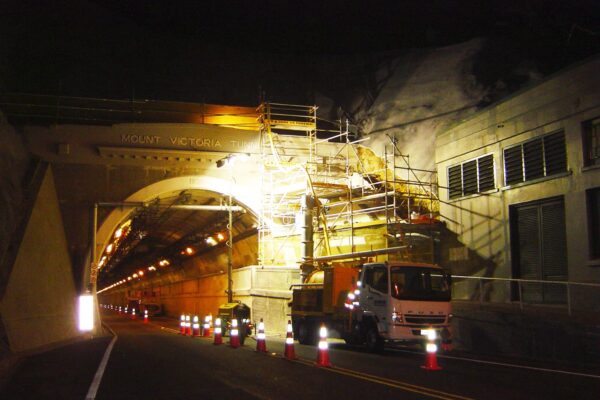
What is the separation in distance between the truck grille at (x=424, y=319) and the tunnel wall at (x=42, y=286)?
455 inches

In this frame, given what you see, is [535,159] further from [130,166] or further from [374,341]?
[130,166]

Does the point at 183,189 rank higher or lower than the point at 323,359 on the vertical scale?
higher

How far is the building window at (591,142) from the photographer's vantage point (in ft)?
64.5

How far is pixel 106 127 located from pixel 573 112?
2109 centimetres

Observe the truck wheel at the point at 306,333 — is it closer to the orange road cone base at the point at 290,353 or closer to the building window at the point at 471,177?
the orange road cone base at the point at 290,353

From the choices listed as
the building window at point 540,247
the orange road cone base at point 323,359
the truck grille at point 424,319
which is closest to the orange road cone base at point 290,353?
the orange road cone base at point 323,359

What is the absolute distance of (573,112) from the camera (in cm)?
2038

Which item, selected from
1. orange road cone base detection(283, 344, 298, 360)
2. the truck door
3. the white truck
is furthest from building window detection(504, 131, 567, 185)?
orange road cone base detection(283, 344, 298, 360)

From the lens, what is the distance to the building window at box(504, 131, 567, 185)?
69.2ft

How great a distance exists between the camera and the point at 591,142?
19.9 meters

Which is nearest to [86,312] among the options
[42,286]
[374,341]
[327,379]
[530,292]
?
[42,286]

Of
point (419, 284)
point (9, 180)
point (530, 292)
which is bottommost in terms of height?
point (530, 292)

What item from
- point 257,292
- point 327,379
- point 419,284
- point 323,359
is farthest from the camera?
point 257,292

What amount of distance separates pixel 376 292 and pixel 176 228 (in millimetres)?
32444
